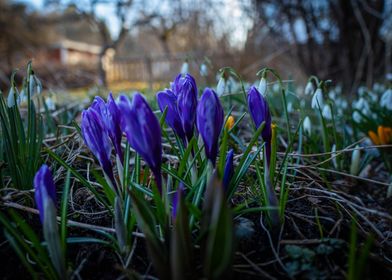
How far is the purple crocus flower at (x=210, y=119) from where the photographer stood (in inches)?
35.5

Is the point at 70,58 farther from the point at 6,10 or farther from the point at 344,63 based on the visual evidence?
the point at 344,63

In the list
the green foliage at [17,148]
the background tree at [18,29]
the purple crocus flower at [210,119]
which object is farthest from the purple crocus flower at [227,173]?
the background tree at [18,29]

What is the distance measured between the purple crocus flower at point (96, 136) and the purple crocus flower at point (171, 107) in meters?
0.21

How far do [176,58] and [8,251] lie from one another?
12.7 m

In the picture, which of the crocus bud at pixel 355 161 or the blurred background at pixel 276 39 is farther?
the blurred background at pixel 276 39

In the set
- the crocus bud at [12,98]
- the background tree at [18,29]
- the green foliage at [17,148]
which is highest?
the background tree at [18,29]

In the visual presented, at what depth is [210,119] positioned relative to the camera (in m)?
0.91

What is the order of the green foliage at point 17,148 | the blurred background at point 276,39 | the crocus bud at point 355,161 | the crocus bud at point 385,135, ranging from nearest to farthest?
the green foliage at point 17,148 → the crocus bud at point 355,161 → the crocus bud at point 385,135 → the blurred background at point 276,39

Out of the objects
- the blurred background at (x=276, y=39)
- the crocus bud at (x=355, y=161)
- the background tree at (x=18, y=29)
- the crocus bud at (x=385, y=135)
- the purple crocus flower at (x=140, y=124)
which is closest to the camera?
the purple crocus flower at (x=140, y=124)

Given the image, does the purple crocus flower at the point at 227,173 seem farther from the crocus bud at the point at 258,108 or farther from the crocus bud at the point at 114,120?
the crocus bud at the point at 114,120

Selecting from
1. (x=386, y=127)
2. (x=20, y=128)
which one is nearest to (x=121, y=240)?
(x=20, y=128)

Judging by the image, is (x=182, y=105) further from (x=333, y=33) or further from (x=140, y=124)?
(x=333, y=33)

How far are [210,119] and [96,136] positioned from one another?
337mm

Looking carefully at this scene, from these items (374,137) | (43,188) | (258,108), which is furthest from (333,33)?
(43,188)
